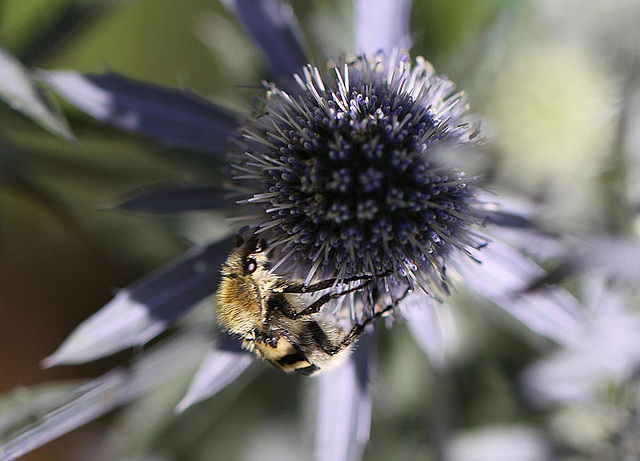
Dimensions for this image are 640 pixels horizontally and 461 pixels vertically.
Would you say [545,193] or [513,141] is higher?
[513,141]

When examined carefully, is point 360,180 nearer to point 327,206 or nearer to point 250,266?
point 327,206

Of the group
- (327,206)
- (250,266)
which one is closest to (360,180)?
(327,206)

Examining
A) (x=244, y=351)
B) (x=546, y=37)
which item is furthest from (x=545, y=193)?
(x=244, y=351)

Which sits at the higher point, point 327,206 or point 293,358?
point 327,206

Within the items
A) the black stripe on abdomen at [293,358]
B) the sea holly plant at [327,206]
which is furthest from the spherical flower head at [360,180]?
the black stripe on abdomen at [293,358]

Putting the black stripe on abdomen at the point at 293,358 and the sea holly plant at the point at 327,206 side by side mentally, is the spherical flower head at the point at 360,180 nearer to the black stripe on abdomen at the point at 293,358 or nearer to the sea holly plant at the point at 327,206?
the sea holly plant at the point at 327,206

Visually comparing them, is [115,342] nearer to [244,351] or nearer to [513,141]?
[244,351]

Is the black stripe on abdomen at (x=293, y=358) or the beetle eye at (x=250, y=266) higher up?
the beetle eye at (x=250, y=266)
